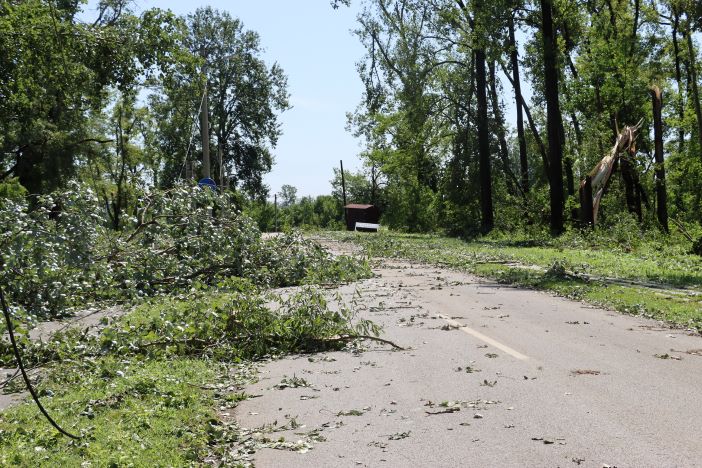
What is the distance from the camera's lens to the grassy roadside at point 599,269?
44.2 ft

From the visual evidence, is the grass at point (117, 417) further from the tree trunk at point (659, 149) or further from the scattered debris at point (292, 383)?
the tree trunk at point (659, 149)

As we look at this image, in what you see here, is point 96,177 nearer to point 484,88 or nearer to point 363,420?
point 484,88

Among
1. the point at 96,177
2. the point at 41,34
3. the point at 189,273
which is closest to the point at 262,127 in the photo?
the point at 96,177

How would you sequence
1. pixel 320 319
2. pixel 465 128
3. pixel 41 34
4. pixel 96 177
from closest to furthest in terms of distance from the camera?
pixel 320 319
pixel 41 34
pixel 465 128
pixel 96 177

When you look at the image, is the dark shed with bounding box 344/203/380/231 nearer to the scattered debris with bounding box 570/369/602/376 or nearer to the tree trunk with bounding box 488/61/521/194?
the tree trunk with bounding box 488/61/521/194

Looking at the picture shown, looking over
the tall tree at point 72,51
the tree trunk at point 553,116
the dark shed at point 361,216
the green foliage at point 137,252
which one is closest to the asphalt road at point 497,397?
the green foliage at point 137,252

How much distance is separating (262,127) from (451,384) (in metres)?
63.8

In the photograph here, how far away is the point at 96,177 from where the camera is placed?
201 feet

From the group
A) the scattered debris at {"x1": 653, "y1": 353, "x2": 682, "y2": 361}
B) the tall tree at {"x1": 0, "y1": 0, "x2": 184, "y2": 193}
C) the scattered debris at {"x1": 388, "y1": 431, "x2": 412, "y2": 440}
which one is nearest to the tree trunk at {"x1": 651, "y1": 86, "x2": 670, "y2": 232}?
the tall tree at {"x1": 0, "y1": 0, "x2": 184, "y2": 193}

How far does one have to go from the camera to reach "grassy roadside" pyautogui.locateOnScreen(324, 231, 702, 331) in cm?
1348

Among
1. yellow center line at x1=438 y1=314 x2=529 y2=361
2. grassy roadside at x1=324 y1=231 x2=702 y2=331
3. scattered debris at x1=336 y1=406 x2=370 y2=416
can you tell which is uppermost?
grassy roadside at x1=324 y1=231 x2=702 y2=331

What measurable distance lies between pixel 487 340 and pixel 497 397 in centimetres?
312

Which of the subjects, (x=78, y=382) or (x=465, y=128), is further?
(x=465, y=128)

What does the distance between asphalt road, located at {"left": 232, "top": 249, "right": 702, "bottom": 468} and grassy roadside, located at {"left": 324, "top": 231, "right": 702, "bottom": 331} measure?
195 centimetres
